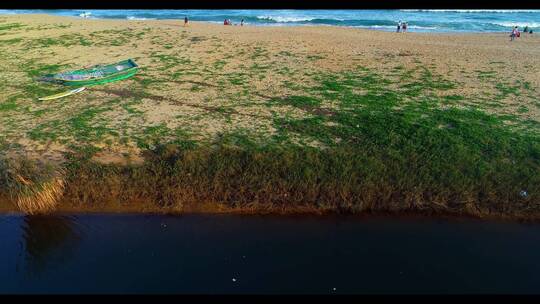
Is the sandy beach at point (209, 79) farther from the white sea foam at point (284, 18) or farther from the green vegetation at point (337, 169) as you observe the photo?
the white sea foam at point (284, 18)

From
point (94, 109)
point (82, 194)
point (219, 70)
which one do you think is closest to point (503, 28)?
point (219, 70)

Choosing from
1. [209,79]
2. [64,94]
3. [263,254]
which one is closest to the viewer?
[263,254]


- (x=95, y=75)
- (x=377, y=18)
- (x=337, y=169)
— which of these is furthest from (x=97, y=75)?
(x=377, y=18)

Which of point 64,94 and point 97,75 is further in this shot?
A: point 97,75

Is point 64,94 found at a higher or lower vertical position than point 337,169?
higher

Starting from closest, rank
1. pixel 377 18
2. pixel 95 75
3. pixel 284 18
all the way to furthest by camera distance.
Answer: pixel 95 75
pixel 284 18
pixel 377 18

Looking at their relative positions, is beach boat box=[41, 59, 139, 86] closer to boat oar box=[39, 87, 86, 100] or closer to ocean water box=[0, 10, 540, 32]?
boat oar box=[39, 87, 86, 100]

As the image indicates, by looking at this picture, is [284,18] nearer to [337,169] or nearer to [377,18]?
[377,18]
